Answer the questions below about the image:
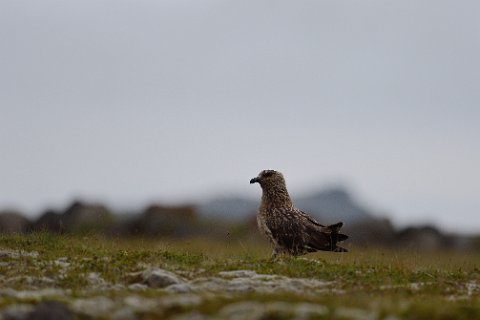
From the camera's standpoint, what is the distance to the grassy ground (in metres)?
16.6

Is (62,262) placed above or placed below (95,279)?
above

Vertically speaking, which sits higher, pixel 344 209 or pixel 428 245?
pixel 344 209

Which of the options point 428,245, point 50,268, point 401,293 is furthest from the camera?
point 428,245

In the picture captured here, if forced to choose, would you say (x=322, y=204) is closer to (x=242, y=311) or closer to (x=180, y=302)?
(x=180, y=302)

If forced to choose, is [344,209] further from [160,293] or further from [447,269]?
[160,293]

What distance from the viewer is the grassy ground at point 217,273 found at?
16.6m

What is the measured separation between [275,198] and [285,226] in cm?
99

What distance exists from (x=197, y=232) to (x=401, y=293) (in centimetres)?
2983

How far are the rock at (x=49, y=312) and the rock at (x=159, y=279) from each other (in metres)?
5.45

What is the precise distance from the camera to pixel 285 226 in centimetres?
2692

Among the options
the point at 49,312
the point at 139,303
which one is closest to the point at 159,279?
the point at 139,303

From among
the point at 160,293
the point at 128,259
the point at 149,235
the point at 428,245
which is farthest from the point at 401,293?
the point at 428,245

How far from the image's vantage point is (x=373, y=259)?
90.9ft

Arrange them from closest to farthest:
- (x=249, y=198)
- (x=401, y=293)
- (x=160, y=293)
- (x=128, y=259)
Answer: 1. (x=160, y=293)
2. (x=401, y=293)
3. (x=128, y=259)
4. (x=249, y=198)
